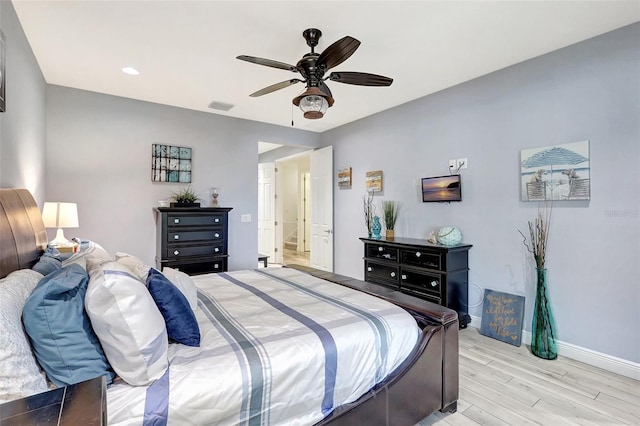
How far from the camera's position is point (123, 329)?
1.12 meters

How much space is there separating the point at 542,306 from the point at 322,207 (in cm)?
355

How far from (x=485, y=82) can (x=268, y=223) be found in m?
4.96

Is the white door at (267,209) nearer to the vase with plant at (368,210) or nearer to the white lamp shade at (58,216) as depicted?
the vase with plant at (368,210)

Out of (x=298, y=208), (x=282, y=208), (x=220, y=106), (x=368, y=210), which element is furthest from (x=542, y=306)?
(x=298, y=208)

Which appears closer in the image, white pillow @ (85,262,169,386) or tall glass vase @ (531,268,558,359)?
white pillow @ (85,262,169,386)

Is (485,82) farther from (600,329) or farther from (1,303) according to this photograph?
(1,303)

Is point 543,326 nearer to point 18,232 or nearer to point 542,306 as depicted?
point 542,306

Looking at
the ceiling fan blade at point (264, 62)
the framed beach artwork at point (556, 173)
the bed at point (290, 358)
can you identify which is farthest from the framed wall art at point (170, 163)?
the framed beach artwork at point (556, 173)

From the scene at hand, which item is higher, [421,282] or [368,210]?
[368,210]

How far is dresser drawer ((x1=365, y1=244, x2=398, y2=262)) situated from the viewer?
3.74 metres

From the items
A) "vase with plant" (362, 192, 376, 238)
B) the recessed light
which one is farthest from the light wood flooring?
the recessed light

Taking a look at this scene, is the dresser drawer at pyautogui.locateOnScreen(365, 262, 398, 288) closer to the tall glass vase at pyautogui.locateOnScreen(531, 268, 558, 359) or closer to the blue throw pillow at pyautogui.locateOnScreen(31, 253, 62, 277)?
the tall glass vase at pyautogui.locateOnScreen(531, 268, 558, 359)

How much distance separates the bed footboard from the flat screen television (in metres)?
1.92

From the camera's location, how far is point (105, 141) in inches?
150
